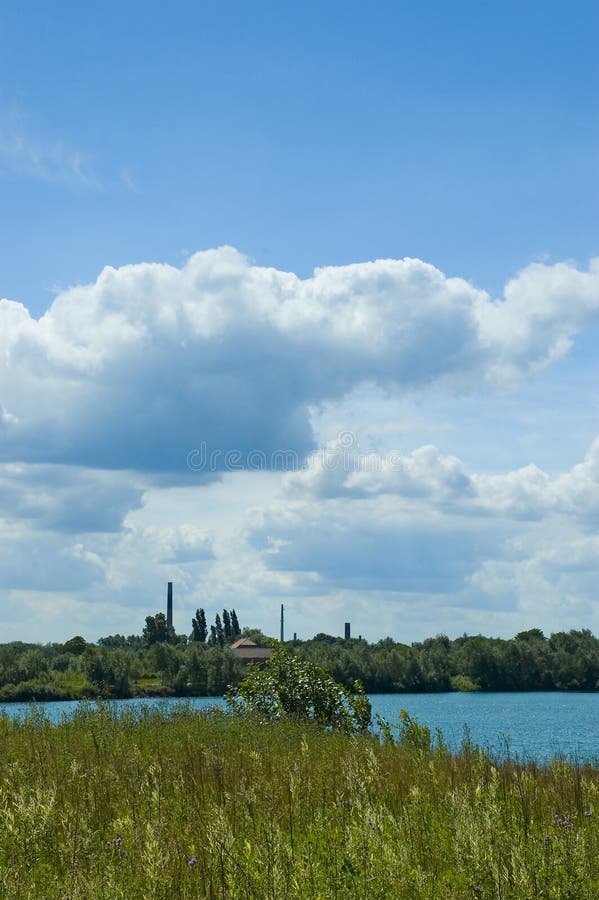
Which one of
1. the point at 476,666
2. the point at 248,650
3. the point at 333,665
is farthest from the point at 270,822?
the point at 248,650

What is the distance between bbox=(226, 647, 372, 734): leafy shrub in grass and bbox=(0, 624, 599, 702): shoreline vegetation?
59.5m

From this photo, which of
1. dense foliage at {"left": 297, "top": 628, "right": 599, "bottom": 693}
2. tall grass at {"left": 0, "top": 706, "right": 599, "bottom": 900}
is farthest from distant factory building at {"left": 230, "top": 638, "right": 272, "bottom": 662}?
tall grass at {"left": 0, "top": 706, "right": 599, "bottom": 900}

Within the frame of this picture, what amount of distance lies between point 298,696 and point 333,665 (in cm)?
5990

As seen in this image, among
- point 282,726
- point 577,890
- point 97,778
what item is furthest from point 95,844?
point 282,726

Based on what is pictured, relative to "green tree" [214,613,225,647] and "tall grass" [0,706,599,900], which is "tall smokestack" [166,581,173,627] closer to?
"green tree" [214,613,225,647]

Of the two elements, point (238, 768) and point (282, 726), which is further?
point (282, 726)

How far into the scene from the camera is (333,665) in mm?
79750

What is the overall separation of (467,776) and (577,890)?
220 inches

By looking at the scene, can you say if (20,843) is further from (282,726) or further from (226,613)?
(226,613)

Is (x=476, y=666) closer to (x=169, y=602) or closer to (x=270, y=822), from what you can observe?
(x=169, y=602)

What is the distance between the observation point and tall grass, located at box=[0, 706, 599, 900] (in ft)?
17.4

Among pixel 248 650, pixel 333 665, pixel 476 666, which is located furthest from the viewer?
pixel 248 650

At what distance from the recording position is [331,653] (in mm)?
132000

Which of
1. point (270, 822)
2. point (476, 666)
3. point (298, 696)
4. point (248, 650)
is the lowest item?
point (476, 666)
